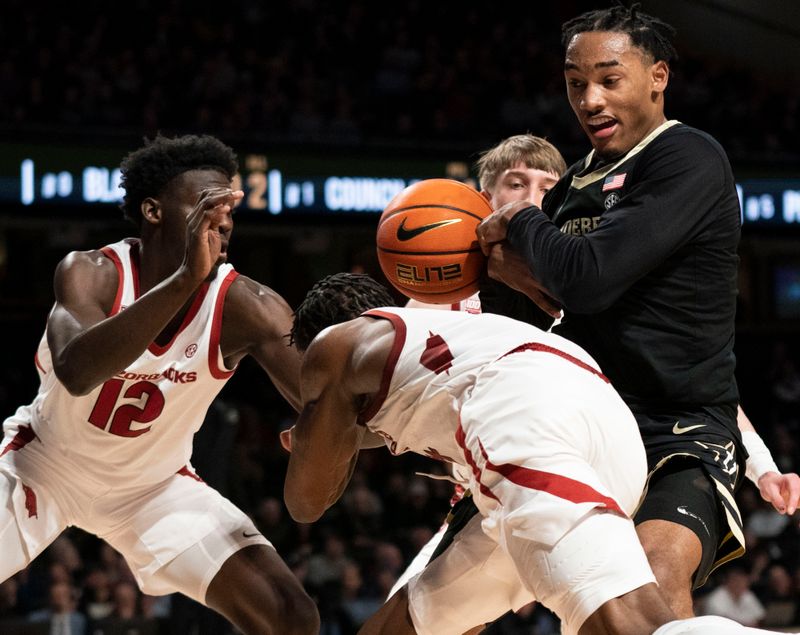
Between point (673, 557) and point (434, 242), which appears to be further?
point (434, 242)

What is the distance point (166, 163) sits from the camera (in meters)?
4.26

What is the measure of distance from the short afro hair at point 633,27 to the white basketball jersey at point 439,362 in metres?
0.87

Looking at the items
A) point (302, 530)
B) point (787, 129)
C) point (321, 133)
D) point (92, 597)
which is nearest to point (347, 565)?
point (302, 530)

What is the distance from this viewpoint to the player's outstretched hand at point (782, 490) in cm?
329

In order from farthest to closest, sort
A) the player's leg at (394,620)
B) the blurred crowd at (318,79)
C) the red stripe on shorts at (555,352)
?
the blurred crowd at (318,79) → the player's leg at (394,620) → the red stripe on shorts at (555,352)

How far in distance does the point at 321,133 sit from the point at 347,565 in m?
4.56

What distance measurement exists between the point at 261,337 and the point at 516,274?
1.28m

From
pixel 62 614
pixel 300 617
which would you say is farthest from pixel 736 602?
pixel 300 617

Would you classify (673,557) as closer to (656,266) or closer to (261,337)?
(656,266)

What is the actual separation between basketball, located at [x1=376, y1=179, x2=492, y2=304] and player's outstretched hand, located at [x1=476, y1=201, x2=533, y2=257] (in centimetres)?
7

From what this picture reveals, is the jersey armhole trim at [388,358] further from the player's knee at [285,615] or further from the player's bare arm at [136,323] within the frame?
the player's knee at [285,615]

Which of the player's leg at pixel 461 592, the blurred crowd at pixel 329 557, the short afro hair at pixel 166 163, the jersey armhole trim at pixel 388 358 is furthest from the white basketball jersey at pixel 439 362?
the blurred crowd at pixel 329 557

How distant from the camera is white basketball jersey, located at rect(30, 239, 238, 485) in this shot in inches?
162

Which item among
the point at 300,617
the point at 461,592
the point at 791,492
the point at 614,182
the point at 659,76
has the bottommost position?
the point at 300,617
